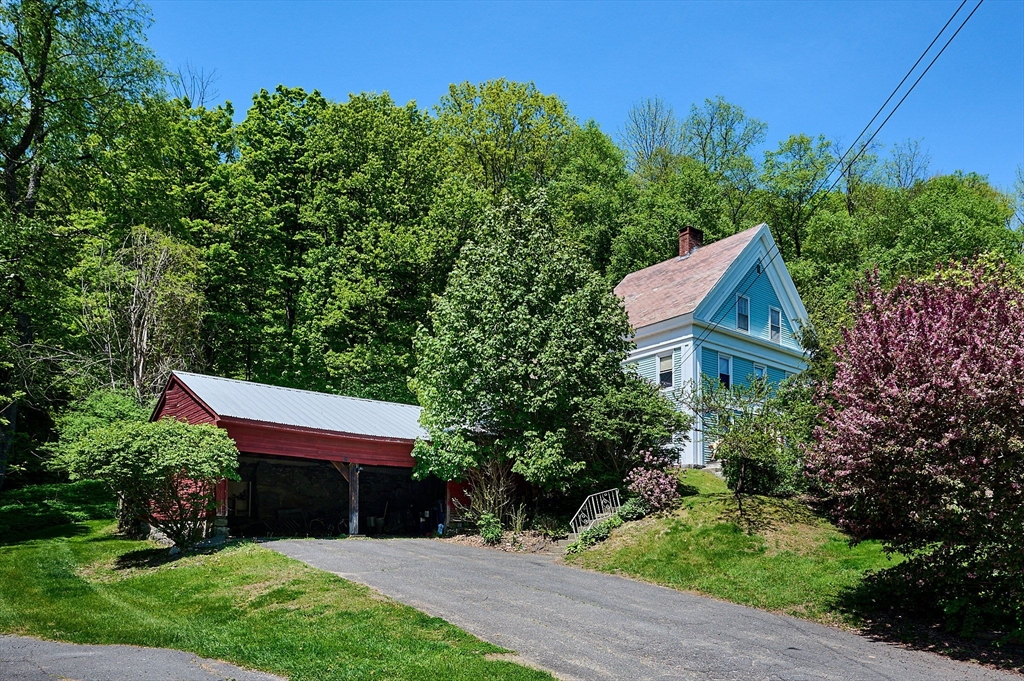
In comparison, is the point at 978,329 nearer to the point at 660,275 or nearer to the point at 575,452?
the point at 575,452

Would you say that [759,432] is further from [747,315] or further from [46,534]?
[46,534]

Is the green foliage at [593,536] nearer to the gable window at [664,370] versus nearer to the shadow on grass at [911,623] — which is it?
the shadow on grass at [911,623]

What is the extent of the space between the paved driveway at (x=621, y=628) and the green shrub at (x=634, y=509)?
3439mm

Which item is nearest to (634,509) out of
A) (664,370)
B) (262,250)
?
(664,370)

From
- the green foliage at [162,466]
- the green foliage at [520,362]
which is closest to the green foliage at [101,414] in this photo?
the green foliage at [162,466]

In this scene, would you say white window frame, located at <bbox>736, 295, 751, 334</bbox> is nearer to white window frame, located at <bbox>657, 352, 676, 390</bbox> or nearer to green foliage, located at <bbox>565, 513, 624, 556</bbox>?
white window frame, located at <bbox>657, 352, 676, 390</bbox>

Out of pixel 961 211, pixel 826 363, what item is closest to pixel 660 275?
pixel 826 363

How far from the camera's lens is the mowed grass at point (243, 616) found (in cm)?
867

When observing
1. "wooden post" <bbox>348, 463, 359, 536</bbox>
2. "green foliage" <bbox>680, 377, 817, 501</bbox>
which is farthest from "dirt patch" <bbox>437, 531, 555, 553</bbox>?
"green foliage" <bbox>680, 377, 817, 501</bbox>

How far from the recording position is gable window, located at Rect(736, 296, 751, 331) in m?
29.1

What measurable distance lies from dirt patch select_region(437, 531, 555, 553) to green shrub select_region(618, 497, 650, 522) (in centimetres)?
189

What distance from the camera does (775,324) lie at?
3102 centimetres

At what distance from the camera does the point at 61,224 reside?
29.2 meters

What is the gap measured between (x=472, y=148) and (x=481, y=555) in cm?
3060
